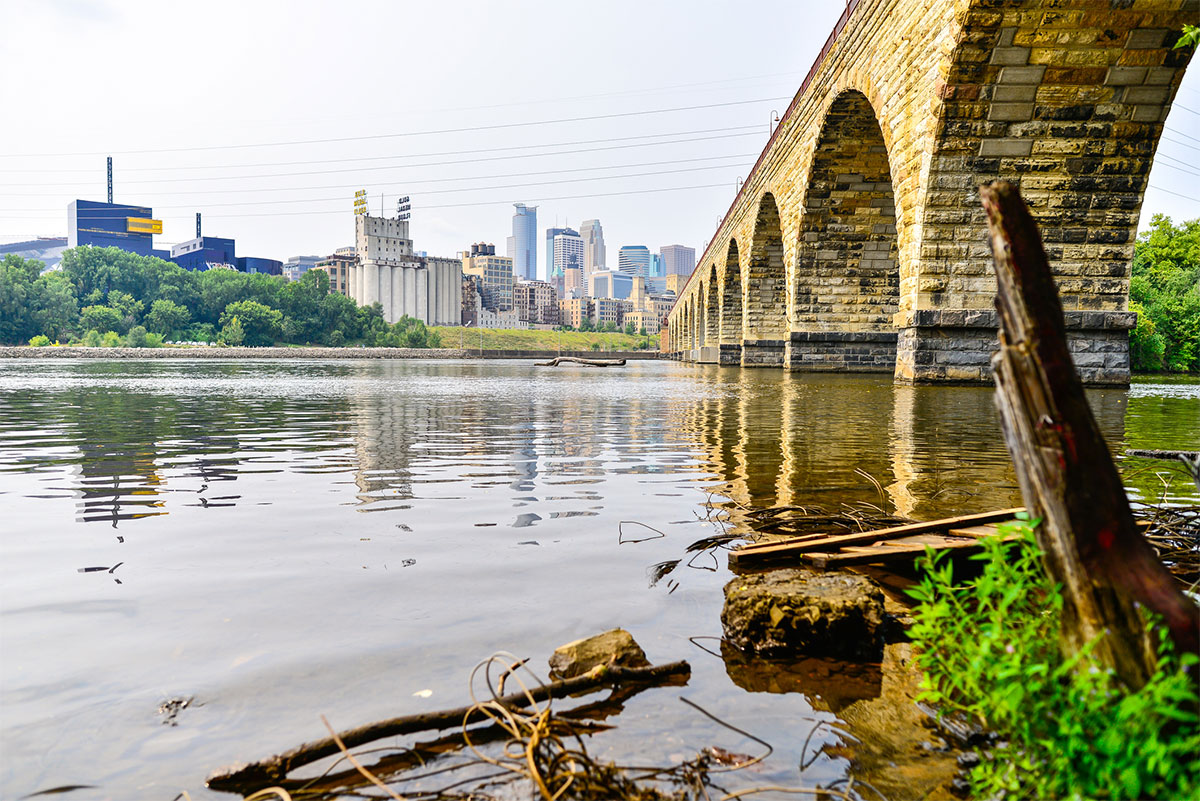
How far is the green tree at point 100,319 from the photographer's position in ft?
258

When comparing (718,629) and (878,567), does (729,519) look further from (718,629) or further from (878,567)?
(718,629)

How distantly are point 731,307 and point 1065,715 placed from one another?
45.6 meters

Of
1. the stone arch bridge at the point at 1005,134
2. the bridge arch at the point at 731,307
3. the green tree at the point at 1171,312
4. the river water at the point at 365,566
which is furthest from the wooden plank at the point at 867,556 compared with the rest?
the bridge arch at the point at 731,307

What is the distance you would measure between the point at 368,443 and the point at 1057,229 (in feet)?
38.2

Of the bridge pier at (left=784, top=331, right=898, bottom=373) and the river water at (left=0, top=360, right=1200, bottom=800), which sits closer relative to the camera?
the river water at (left=0, top=360, right=1200, bottom=800)

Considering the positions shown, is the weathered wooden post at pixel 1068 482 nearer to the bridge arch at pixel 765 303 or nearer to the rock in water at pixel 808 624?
the rock in water at pixel 808 624

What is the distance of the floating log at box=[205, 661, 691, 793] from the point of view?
158 centimetres

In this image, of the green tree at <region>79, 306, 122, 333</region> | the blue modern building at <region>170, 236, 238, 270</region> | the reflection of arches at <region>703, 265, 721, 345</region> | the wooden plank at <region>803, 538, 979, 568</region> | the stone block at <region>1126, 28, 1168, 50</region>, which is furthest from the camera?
the blue modern building at <region>170, 236, 238, 270</region>

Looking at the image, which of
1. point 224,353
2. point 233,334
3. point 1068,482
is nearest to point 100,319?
point 233,334

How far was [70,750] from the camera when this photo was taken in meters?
1.72

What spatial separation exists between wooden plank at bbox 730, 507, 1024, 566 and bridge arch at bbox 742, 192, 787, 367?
30235 millimetres

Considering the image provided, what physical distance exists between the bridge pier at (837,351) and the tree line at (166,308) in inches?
2844

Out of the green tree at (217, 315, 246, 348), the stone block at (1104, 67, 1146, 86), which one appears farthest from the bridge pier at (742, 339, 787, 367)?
the green tree at (217, 315, 246, 348)

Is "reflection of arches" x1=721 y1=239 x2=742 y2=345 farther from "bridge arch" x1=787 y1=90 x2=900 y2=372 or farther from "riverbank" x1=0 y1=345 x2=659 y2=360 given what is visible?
"riverbank" x1=0 y1=345 x2=659 y2=360
